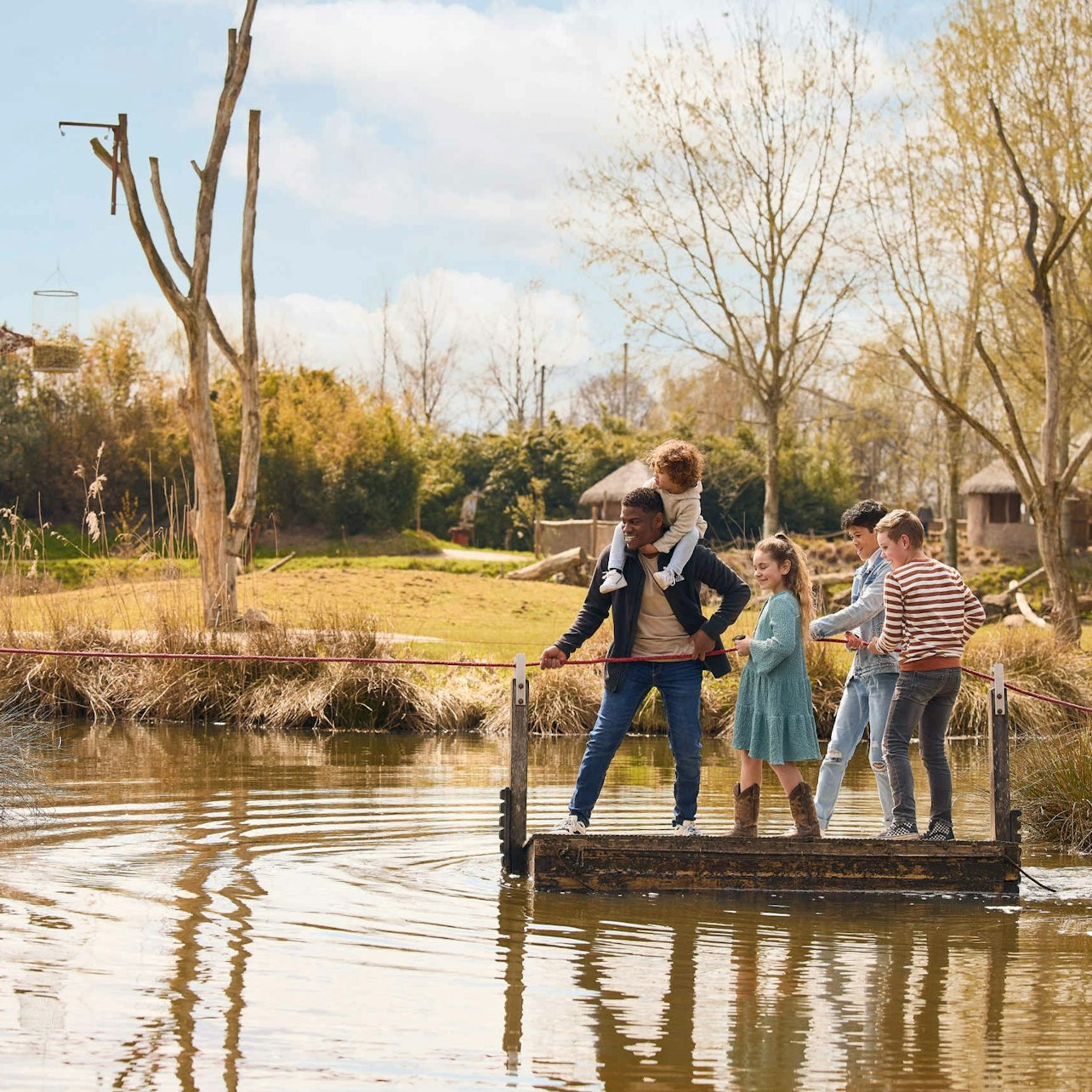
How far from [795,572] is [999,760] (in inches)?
55.5

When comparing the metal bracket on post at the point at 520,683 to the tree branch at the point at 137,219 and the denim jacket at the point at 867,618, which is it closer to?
the denim jacket at the point at 867,618

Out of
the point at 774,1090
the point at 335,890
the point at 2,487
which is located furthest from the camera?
the point at 2,487

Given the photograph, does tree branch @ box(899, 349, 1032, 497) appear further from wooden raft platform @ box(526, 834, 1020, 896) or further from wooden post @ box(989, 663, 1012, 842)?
wooden raft platform @ box(526, 834, 1020, 896)

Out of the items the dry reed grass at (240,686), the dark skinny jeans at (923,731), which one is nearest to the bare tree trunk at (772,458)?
the dry reed grass at (240,686)

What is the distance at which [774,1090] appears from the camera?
4383 mm

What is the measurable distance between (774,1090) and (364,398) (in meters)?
38.9

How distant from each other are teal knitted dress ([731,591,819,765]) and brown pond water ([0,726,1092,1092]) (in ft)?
2.40

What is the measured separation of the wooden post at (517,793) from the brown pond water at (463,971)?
0.17 m

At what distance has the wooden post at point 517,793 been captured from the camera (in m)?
7.41

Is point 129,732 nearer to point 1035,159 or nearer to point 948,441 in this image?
point 1035,159

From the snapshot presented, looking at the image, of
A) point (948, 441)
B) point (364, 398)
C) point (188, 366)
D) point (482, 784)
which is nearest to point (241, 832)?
point (482, 784)

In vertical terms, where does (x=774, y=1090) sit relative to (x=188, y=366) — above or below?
below

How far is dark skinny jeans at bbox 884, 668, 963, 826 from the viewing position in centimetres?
725

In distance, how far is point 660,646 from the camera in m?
7.21
